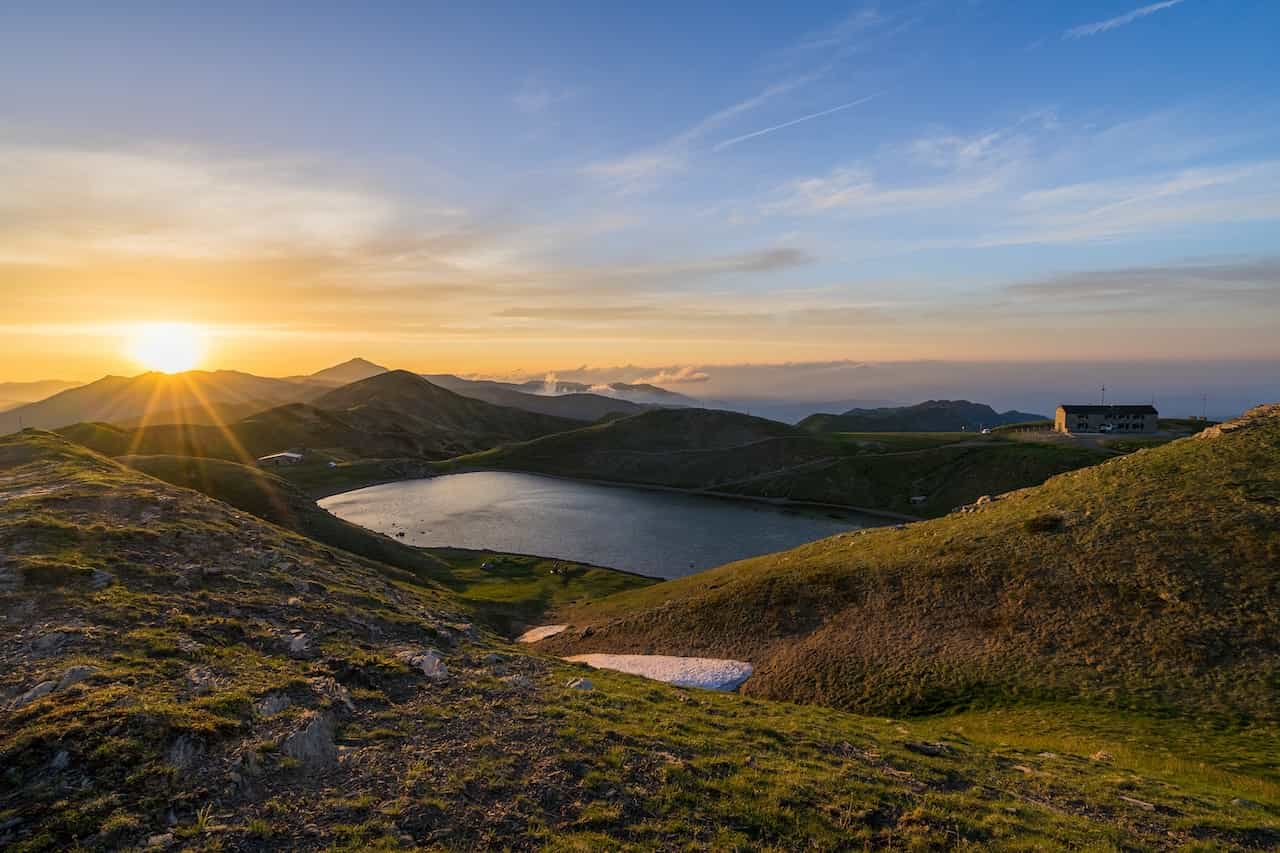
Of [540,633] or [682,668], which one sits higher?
[682,668]

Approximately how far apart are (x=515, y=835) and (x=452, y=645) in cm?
1921

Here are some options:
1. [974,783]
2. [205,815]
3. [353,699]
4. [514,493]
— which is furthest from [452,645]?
[514,493]

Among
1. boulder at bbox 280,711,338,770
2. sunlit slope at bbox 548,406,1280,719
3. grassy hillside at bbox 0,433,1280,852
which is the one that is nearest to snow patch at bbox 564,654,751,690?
sunlit slope at bbox 548,406,1280,719

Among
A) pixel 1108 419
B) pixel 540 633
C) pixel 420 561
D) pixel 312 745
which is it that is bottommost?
pixel 540 633

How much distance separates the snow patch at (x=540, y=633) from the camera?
57.7m

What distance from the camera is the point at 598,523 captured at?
14612 cm

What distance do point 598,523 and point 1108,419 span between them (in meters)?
147

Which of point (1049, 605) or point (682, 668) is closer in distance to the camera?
point (1049, 605)

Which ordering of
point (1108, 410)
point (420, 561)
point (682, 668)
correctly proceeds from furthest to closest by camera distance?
point (1108, 410) → point (420, 561) → point (682, 668)

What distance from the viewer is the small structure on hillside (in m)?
Result: 159

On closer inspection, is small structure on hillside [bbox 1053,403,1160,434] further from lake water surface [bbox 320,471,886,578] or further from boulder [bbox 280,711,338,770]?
boulder [bbox 280,711,338,770]

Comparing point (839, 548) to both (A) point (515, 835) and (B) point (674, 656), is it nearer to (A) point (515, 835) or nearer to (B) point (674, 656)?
(B) point (674, 656)

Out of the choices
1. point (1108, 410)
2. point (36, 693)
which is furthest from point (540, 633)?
point (1108, 410)

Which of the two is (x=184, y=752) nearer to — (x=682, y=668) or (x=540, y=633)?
(x=682, y=668)
